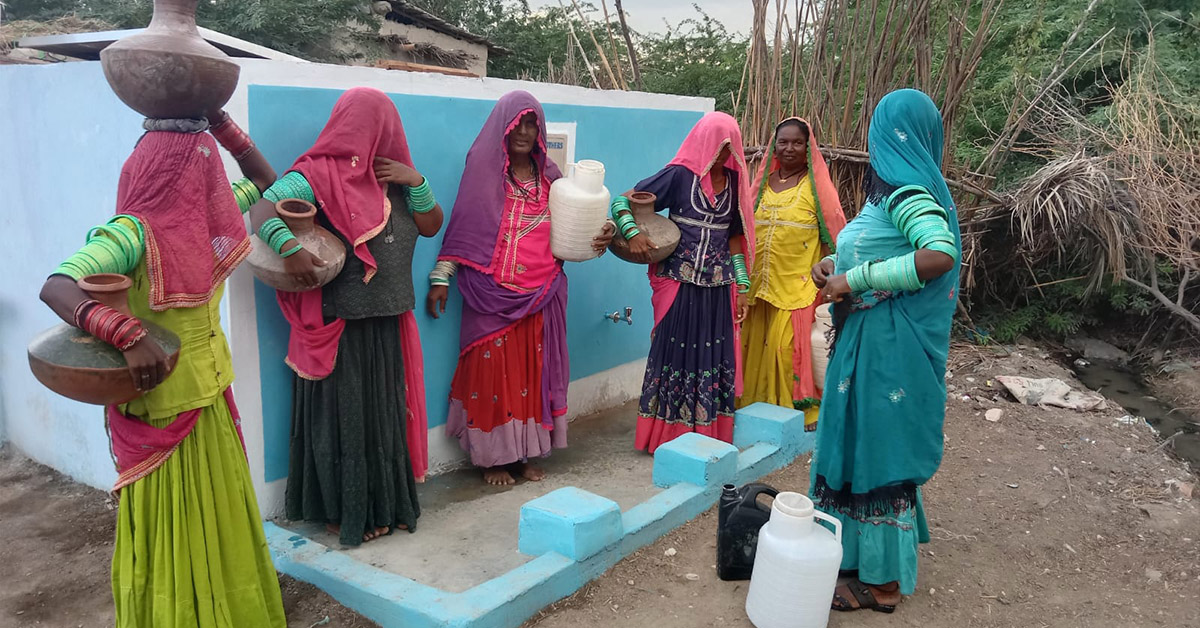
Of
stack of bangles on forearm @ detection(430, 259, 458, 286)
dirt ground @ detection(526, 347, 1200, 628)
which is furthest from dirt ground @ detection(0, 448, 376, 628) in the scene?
stack of bangles on forearm @ detection(430, 259, 458, 286)

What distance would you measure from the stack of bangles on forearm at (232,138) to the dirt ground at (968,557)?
5.39ft

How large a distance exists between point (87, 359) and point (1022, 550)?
3.85m

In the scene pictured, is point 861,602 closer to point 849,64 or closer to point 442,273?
point 442,273

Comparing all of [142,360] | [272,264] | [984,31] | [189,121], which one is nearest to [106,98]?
[272,264]

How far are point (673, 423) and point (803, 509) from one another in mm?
1829

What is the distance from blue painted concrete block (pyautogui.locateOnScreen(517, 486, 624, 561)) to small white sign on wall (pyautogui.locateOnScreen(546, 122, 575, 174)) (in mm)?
2257

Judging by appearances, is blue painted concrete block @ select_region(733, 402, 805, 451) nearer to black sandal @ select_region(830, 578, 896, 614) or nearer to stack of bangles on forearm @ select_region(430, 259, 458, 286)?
black sandal @ select_region(830, 578, 896, 614)

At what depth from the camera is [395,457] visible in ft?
11.8

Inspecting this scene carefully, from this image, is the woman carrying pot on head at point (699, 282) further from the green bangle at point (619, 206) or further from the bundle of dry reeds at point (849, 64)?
the bundle of dry reeds at point (849, 64)

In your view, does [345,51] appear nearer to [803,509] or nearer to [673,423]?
[673,423]

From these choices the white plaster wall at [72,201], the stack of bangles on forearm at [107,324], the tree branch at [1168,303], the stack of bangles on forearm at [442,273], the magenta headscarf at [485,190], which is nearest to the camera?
the stack of bangles on forearm at [107,324]

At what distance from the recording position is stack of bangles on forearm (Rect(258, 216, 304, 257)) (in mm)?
2996

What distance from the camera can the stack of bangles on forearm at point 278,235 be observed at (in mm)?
2996

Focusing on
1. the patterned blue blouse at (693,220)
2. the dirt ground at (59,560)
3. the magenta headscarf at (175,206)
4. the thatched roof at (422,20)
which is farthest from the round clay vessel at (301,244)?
the thatched roof at (422,20)
